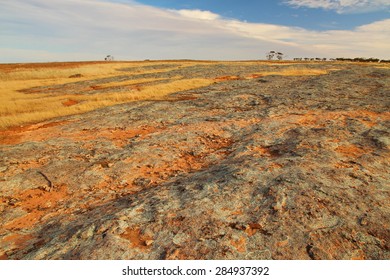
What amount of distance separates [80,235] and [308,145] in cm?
677

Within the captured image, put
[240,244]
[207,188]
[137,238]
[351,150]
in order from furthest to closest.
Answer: [351,150], [207,188], [137,238], [240,244]

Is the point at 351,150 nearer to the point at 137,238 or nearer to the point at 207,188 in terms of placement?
the point at 207,188

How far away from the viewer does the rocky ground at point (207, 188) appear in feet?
14.6

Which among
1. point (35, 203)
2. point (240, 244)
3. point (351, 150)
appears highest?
point (351, 150)

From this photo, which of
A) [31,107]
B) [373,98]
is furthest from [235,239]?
[31,107]

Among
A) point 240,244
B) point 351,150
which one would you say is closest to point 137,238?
point 240,244

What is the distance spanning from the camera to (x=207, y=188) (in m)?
6.09

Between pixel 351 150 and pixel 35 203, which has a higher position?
pixel 351 150

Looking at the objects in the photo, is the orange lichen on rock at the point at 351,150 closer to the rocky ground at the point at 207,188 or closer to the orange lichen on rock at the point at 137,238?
the rocky ground at the point at 207,188

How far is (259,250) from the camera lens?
167 inches

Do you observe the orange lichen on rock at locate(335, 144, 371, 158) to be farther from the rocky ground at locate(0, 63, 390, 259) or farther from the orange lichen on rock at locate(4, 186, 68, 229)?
the orange lichen on rock at locate(4, 186, 68, 229)

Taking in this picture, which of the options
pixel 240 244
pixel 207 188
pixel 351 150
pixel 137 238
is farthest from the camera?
pixel 351 150

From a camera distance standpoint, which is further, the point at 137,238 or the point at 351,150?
the point at 351,150

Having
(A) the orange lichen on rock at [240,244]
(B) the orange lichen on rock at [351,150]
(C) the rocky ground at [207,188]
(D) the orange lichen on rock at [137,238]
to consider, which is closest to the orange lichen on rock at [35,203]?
(C) the rocky ground at [207,188]
